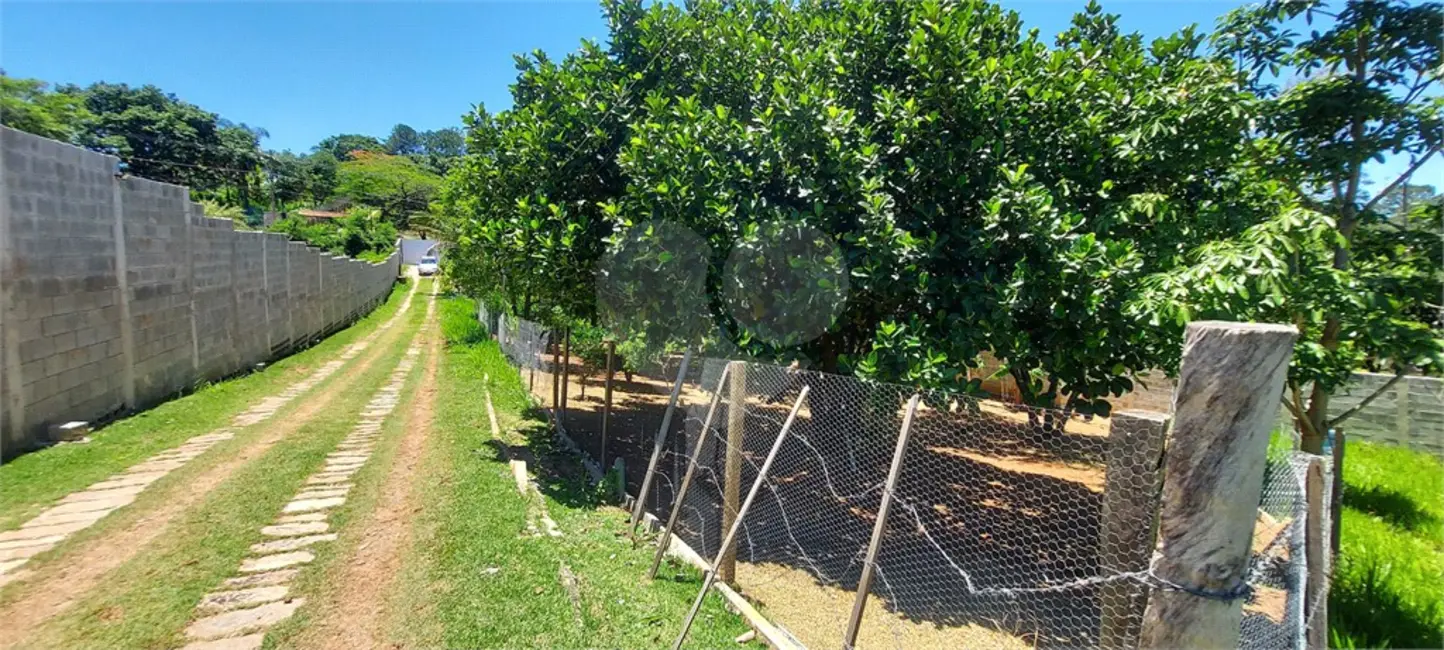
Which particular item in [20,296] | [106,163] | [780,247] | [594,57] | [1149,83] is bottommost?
[20,296]

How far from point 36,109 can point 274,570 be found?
1256 inches

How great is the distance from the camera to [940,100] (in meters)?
5.38

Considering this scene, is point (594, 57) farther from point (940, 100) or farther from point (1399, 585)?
point (1399, 585)

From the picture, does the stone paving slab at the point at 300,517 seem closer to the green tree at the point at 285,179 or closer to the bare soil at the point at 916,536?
the bare soil at the point at 916,536

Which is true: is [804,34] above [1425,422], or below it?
above

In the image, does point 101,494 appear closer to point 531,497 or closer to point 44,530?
point 44,530

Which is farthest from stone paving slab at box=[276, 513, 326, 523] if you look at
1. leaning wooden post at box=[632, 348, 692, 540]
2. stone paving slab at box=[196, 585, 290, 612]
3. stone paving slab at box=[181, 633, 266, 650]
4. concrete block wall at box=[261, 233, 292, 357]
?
concrete block wall at box=[261, 233, 292, 357]

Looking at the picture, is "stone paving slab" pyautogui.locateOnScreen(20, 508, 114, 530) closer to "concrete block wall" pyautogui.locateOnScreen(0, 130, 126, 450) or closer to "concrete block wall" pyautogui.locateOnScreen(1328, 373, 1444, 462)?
"concrete block wall" pyautogui.locateOnScreen(0, 130, 126, 450)

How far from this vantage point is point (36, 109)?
Answer: 987 inches

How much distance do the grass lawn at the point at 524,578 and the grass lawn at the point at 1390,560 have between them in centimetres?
→ 380

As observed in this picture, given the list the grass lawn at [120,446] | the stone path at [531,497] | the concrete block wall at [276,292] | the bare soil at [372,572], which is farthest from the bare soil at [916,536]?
A: the concrete block wall at [276,292]

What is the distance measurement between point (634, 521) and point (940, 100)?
4.12 meters

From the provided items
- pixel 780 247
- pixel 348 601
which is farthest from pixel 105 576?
pixel 780 247

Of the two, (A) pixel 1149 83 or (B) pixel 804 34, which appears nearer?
(A) pixel 1149 83
